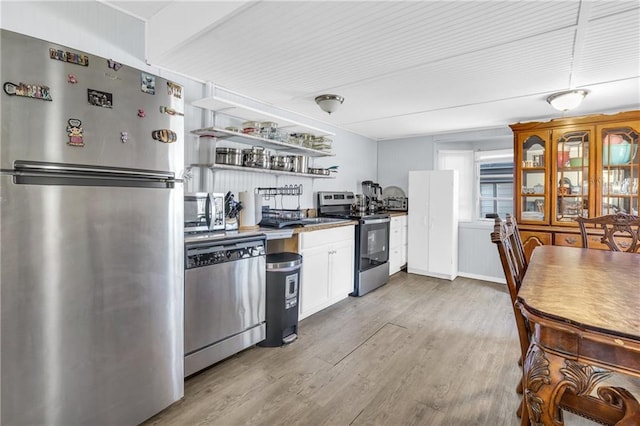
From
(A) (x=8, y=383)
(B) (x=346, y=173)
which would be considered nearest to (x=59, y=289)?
(A) (x=8, y=383)

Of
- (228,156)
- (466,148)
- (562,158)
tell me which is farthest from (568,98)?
(228,156)

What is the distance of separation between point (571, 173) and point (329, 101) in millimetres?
2995

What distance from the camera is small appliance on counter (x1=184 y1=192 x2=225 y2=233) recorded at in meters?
2.27

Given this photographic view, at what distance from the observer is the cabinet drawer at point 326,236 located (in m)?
2.91

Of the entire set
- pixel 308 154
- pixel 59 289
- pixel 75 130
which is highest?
pixel 308 154

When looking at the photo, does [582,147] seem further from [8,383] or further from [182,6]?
[8,383]

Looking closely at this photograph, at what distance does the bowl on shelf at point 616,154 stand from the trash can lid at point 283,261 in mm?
3557

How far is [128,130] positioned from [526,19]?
2.24m

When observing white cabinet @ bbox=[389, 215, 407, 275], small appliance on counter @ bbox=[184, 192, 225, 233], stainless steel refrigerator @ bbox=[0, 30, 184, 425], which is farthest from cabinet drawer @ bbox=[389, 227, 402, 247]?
stainless steel refrigerator @ bbox=[0, 30, 184, 425]

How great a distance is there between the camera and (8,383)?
3.97 feet

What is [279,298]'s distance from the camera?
2.52 metres

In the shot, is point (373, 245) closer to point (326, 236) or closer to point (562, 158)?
point (326, 236)

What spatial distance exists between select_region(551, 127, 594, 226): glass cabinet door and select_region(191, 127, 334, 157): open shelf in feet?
8.97

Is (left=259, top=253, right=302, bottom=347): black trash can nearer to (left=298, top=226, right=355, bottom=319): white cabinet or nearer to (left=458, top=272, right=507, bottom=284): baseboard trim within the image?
(left=298, top=226, right=355, bottom=319): white cabinet
